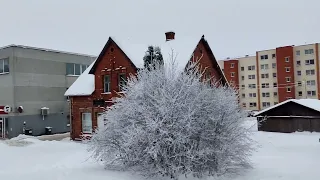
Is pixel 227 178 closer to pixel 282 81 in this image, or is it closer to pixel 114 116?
pixel 114 116

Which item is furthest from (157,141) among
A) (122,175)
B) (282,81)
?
(282,81)

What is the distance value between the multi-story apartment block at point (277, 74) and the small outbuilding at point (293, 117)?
28421 millimetres

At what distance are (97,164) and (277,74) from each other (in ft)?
190

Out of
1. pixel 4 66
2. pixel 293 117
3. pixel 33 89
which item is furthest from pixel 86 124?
pixel 293 117

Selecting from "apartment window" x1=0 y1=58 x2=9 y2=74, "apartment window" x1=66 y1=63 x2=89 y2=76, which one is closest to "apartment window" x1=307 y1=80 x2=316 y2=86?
"apartment window" x1=66 y1=63 x2=89 y2=76

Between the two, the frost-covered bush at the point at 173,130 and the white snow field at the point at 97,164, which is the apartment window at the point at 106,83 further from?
the frost-covered bush at the point at 173,130

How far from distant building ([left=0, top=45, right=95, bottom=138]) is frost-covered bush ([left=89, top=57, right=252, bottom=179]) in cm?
2094

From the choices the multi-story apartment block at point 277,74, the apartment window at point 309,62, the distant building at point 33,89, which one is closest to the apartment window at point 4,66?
the distant building at point 33,89

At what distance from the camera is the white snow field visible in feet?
37.1

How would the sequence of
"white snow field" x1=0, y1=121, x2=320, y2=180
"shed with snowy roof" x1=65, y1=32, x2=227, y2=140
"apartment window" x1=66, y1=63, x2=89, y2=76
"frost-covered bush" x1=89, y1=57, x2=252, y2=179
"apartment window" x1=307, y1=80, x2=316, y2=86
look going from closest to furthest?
"frost-covered bush" x1=89, y1=57, x2=252, y2=179 → "white snow field" x1=0, y1=121, x2=320, y2=180 → "shed with snowy roof" x1=65, y1=32, x2=227, y2=140 → "apartment window" x1=66, y1=63, x2=89, y2=76 → "apartment window" x1=307, y1=80, x2=316, y2=86

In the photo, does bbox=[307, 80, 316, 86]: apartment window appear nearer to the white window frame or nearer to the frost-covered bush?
the white window frame

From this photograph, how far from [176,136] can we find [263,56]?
204ft

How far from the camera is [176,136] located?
10.8 meters

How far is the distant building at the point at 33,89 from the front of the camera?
99.9ft
